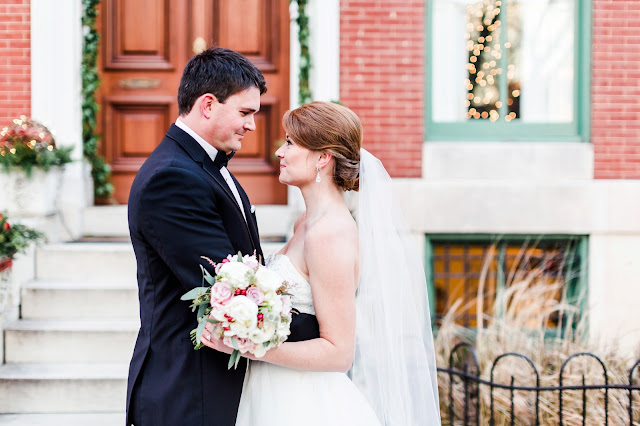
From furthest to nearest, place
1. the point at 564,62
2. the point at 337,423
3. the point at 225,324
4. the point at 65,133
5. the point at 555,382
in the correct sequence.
Result: 1. the point at 564,62
2. the point at 65,133
3. the point at 555,382
4. the point at 337,423
5. the point at 225,324

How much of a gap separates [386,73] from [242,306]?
4616 millimetres

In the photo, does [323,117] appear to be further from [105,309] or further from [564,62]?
[564,62]

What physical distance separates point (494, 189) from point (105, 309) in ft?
12.0

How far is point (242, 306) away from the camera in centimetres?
234

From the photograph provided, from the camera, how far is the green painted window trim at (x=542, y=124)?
6.73 metres

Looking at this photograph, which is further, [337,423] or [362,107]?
[362,107]

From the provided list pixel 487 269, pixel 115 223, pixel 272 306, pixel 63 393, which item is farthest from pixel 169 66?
pixel 272 306

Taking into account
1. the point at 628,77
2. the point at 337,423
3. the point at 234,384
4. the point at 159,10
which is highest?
the point at 159,10

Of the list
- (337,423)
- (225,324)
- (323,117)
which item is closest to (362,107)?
(323,117)

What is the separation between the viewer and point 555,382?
16.8 ft

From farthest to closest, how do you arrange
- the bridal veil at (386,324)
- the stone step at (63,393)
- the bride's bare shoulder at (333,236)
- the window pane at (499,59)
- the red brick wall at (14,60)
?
1. the window pane at (499,59)
2. the red brick wall at (14,60)
3. the stone step at (63,393)
4. the bridal veil at (386,324)
5. the bride's bare shoulder at (333,236)

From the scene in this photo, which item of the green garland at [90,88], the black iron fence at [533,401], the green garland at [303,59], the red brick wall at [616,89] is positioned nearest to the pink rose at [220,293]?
the black iron fence at [533,401]

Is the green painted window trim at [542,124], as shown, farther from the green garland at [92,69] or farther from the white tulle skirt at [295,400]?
the white tulle skirt at [295,400]

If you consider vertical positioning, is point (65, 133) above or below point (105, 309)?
above
